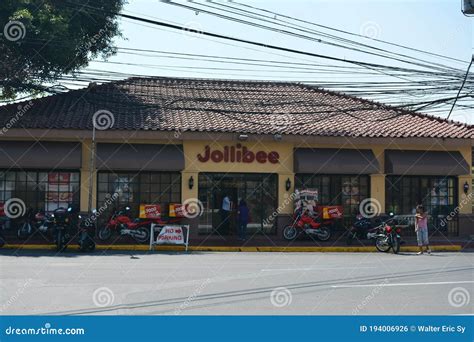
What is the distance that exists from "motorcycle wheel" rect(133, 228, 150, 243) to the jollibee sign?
3.68 metres

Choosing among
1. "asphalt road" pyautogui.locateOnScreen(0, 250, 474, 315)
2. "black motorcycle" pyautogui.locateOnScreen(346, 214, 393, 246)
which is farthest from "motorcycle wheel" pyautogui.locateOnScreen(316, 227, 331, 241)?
"asphalt road" pyautogui.locateOnScreen(0, 250, 474, 315)

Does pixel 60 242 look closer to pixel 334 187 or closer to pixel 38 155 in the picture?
pixel 38 155

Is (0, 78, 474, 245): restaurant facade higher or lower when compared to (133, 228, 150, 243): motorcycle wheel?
higher

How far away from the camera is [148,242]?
2281 cm

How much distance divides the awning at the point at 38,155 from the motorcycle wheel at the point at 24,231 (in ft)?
7.82

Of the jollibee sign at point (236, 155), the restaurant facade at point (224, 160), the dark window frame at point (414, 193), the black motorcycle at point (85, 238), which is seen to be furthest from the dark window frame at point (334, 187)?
the black motorcycle at point (85, 238)

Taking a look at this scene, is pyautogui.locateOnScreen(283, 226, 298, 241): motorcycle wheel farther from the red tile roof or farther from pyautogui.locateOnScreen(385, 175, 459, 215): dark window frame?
pyautogui.locateOnScreen(385, 175, 459, 215): dark window frame

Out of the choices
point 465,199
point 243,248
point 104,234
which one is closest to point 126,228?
point 104,234

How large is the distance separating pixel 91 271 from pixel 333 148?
1321 cm

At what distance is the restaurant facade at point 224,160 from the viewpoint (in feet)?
78.2

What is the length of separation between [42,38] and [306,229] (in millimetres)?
11727

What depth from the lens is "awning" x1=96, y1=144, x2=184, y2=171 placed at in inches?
937

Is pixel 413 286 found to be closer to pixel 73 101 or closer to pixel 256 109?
pixel 256 109

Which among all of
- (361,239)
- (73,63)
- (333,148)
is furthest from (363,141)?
(73,63)
